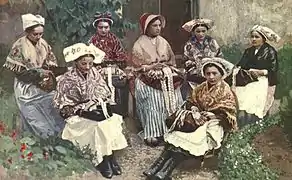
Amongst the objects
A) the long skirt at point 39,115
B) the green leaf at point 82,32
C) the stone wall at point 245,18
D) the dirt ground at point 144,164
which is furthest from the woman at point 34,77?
the stone wall at point 245,18

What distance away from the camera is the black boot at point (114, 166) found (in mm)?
2133

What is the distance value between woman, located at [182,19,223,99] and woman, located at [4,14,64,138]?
47cm

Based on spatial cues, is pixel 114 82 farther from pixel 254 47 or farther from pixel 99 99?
pixel 254 47

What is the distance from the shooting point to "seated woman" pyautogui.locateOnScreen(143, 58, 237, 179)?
213 cm

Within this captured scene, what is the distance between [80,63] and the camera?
2.14 metres

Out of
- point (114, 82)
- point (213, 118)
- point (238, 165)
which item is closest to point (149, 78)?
point (114, 82)

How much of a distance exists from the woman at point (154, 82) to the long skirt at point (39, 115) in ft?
0.95

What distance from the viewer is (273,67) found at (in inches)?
85.0

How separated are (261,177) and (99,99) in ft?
2.05

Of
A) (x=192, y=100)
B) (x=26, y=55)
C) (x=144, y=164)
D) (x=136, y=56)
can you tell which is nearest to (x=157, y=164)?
(x=144, y=164)

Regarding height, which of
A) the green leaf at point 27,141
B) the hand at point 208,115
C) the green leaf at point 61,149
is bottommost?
the green leaf at point 61,149

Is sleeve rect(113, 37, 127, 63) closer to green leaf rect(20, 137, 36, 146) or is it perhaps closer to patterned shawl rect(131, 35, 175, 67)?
patterned shawl rect(131, 35, 175, 67)

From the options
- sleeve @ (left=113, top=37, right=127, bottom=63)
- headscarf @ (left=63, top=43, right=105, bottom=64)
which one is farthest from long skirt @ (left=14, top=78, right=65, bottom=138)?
sleeve @ (left=113, top=37, right=127, bottom=63)

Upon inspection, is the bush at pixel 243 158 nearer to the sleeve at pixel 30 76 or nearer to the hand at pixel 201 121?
the hand at pixel 201 121
